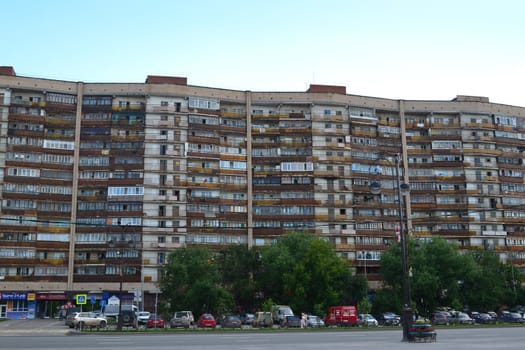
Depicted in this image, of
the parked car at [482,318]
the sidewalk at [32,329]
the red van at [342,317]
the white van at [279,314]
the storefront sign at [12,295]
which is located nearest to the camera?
the sidewalk at [32,329]

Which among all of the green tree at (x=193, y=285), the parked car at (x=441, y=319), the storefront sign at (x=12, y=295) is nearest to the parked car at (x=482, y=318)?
the parked car at (x=441, y=319)

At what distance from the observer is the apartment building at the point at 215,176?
8450 cm

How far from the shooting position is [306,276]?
74.6m

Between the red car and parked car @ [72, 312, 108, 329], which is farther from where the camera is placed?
the red car

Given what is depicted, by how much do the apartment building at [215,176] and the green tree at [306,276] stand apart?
31.3 ft

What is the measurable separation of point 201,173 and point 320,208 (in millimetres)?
20045

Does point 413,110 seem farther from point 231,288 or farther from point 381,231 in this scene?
point 231,288

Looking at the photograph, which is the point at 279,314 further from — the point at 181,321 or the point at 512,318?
the point at 512,318

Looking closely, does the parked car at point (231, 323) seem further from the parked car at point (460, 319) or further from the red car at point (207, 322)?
the parked car at point (460, 319)

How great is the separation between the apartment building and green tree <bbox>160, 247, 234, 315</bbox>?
37.6 feet

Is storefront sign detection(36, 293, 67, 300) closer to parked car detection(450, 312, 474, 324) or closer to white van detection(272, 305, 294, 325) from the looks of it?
white van detection(272, 305, 294, 325)

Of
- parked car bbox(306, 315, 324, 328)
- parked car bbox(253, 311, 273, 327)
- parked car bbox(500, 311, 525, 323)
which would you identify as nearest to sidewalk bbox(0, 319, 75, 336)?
parked car bbox(253, 311, 273, 327)

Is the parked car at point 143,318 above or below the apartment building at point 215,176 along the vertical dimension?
below

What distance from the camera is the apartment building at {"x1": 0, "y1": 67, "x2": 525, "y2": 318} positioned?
84.5 m
